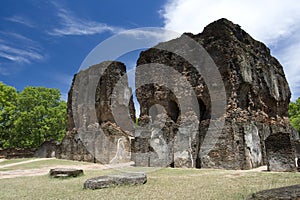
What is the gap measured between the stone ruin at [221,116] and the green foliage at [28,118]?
1092 centimetres

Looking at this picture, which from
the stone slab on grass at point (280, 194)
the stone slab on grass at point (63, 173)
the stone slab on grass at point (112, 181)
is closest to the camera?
the stone slab on grass at point (280, 194)

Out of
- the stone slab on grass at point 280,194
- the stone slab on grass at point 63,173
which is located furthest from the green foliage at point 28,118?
the stone slab on grass at point 280,194

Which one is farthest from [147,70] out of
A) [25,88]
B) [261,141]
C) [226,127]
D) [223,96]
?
[25,88]

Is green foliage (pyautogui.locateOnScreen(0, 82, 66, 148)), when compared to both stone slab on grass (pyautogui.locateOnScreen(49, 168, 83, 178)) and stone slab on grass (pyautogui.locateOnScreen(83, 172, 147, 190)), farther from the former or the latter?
stone slab on grass (pyautogui.locateOnScreen(83, 172, 147, 190))

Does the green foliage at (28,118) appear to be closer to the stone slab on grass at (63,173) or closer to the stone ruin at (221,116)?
the stone ruin at (221,116)

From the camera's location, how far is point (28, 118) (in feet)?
85.8

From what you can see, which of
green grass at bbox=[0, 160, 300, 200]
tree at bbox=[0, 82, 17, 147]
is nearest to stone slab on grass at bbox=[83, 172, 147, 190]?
green grass at bbox=[0, 160, 300, 200]

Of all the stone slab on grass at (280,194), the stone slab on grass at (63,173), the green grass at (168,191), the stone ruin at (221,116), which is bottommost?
the green grass at (168,191)

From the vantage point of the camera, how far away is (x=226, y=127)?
1176 centimetres

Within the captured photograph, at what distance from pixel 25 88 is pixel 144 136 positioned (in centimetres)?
1993

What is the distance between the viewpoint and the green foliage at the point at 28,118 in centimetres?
2608

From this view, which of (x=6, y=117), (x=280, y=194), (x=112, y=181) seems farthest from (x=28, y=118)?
(x=280, y=194)

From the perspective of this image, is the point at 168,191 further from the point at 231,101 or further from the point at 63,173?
the point at 231,101

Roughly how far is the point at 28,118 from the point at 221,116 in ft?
66.7
